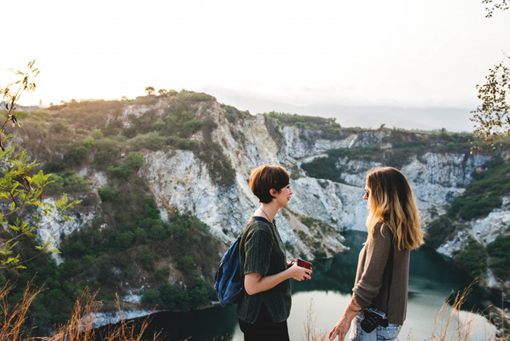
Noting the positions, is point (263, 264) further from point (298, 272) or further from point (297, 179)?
point (297, 179)

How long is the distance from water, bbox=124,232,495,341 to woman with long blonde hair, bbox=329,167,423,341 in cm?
1320

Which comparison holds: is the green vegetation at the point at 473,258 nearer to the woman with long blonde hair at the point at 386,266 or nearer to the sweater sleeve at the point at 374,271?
the woman with long blonde hair at the point at 386,266

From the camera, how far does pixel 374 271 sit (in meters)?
3.21

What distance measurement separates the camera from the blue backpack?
336 cm

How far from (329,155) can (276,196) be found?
352 feet

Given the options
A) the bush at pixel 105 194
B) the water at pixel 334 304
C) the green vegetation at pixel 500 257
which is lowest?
the water at pixel 334 304

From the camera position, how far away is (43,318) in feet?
94.1

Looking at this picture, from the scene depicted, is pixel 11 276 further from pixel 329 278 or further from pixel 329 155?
pixel 329 155

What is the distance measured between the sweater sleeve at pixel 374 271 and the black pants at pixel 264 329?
65 cm

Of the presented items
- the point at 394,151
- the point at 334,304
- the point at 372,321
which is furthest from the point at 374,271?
the point at 394,151

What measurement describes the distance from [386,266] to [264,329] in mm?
1066

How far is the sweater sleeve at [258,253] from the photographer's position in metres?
3.14

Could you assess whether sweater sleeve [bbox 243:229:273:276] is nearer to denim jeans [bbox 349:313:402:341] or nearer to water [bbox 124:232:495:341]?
denim jeans [bbox 349:313:402:341]

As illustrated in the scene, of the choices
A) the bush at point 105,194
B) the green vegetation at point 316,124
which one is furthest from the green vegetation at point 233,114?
the green vegetation at point 316,124
